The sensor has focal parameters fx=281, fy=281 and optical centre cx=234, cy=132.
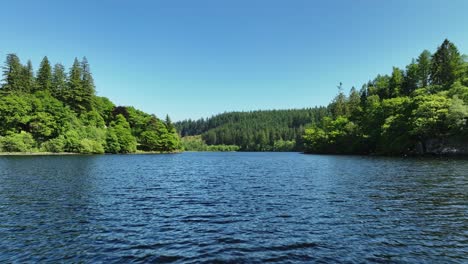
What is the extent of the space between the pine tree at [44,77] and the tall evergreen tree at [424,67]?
166121mm

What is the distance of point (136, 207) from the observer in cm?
2292

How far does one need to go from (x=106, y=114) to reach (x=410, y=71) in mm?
155683

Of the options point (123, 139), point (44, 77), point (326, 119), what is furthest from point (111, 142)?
point (326, 119)

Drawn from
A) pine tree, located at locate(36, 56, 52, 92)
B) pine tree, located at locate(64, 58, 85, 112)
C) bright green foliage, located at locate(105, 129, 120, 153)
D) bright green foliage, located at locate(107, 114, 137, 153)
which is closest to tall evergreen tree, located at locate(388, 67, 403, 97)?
bright green foliage, located at locate(107, 114, 137, 153)

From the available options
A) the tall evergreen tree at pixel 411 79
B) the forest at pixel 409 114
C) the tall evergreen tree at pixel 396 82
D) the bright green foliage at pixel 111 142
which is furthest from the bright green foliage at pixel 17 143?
the tall evergreen tree at pixel 411 79

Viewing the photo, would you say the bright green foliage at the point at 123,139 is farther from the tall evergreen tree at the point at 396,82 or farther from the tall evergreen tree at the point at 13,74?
the tall evergreen tree at the point at 396,82

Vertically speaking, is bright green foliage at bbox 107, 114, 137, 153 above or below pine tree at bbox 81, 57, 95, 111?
below

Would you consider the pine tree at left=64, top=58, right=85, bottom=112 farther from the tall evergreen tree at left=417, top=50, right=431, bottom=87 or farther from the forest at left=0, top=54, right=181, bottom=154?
the tall evergreen tree at left=417, top=50, right=431, bottom=87

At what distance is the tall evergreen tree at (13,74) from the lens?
118812 mm

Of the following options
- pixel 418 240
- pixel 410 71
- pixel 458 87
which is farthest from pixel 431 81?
pixel 418 240

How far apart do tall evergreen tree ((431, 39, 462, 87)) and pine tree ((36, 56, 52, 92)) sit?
541 ft

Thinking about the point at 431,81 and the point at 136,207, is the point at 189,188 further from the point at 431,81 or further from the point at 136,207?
the point at 431,81

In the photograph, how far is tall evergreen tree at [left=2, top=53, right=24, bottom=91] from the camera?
4678 inches

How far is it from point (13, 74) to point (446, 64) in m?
176
